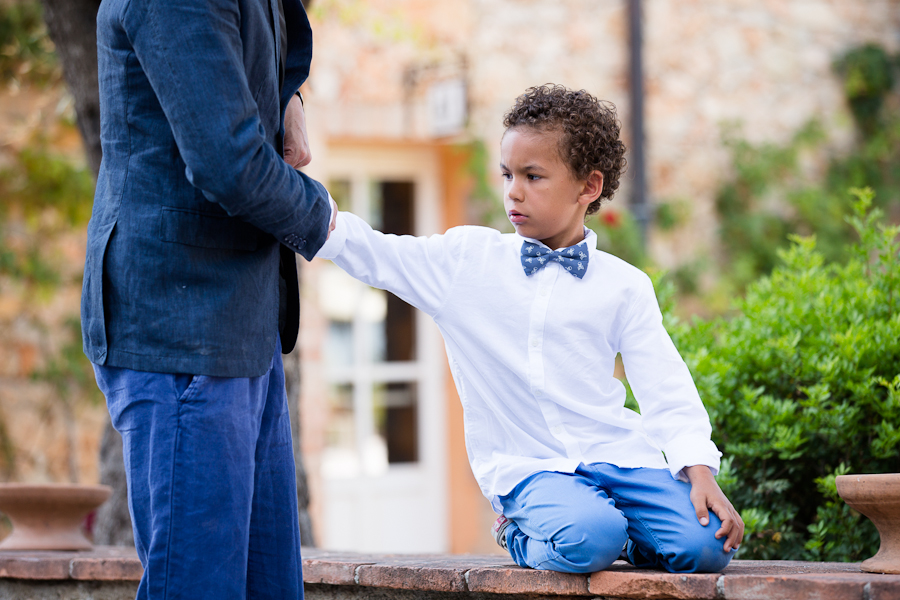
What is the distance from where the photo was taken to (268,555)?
1.73 meters

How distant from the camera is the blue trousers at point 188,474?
1.50 m

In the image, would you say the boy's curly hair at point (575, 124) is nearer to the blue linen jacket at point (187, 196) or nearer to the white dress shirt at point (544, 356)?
the white dress shirt at point (544, 356)

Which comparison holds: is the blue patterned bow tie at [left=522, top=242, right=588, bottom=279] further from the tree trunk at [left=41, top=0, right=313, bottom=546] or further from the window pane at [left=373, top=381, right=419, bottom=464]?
the window pane at [left=373, top=381, right=419, bottom=464]

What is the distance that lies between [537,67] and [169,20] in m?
4.82

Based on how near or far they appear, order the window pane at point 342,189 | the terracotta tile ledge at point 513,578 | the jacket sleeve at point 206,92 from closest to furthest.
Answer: the jacket sleeve at point 206,92 → the terracotta tile ledge at point 513,578 → the window pane at point 342,189

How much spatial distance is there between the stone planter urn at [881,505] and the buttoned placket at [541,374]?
0.60 metres

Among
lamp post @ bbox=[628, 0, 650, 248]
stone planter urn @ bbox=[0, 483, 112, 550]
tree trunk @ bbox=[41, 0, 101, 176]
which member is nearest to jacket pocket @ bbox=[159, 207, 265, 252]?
stone planter urn @ bbox=[0, 483, 112, 550]

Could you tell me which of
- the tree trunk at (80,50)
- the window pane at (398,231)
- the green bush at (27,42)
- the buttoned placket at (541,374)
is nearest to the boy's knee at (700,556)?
the buttoned placket at (541,374)

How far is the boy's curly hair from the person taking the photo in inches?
83.3

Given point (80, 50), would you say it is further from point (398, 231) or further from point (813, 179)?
point (813, 179)

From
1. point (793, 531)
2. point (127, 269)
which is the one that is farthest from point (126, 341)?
point (793, 531)

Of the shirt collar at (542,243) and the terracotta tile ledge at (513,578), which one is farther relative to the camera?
the shirt collar at (542,243)

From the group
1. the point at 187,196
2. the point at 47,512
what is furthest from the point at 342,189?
the point at 187,196

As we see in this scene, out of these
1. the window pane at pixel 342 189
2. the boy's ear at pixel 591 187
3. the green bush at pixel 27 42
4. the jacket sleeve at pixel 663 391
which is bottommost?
the jacket sleeve at pixel 663 391
